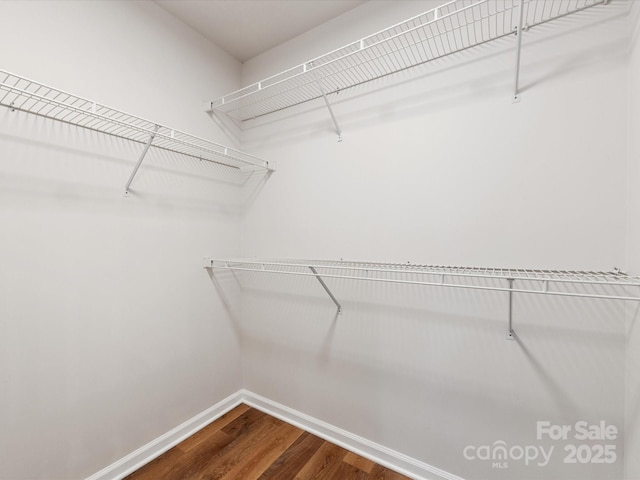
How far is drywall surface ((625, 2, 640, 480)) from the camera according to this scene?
92cm

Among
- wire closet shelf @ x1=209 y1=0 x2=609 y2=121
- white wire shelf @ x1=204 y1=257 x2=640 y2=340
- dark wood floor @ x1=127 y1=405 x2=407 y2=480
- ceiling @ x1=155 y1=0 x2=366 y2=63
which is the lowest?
dark wood floor @ x1=127 y1=405 x2=407 y2=480

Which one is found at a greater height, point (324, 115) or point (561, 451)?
point (324, 115)

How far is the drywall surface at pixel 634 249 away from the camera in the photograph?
92cm

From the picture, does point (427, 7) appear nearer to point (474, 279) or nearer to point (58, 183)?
point (474, 279)

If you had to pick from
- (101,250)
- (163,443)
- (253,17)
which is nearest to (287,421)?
(163,443)

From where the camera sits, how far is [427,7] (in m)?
1.36

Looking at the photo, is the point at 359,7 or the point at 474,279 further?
the point at 359,7

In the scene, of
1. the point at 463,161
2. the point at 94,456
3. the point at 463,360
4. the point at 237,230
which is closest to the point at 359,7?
the point at 463,161

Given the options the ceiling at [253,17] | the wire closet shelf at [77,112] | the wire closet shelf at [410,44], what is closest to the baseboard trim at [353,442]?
the wire closet shelf at [77,112]

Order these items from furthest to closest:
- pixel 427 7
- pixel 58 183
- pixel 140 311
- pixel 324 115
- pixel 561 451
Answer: pixel 324 115, pixel 140 311, pixel 427 7, pixel 58 183, pixel 561 451

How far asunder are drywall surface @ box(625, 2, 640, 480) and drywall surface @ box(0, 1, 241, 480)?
2.03m

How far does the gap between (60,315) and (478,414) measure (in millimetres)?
1952

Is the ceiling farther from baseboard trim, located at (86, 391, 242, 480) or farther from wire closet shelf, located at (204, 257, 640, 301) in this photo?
baseboard trim, located at (86, 391, 242, 480)

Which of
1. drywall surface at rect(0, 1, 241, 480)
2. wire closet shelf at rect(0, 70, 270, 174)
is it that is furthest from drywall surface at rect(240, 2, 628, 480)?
wire closet shelf at rect(0, 70, 270, 174)
